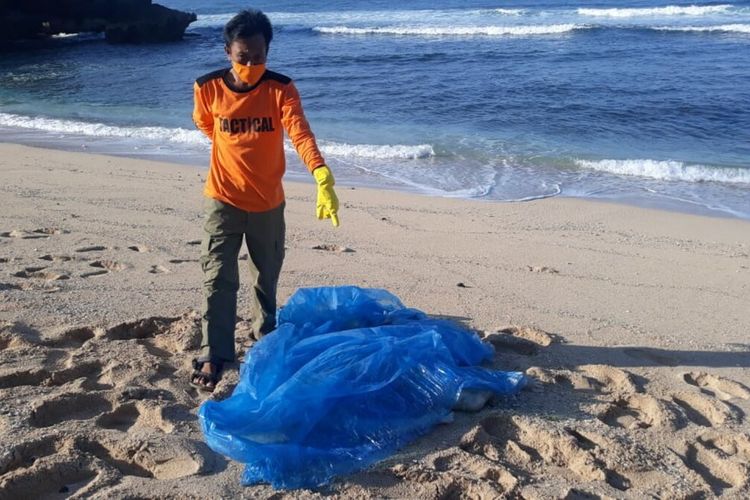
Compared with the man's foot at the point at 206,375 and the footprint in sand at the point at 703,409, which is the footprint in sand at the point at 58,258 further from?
the footprint in sand at the point at 703,409

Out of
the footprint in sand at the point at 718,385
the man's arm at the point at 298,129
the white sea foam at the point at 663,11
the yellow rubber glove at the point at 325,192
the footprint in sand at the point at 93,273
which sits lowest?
the footprint in sand at the point at 718,385

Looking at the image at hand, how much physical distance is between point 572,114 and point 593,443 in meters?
10.7

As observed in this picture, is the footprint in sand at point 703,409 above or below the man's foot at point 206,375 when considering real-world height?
below

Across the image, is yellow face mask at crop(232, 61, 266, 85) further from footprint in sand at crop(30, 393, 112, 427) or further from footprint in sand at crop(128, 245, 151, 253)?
footprint in sand at crop(128, 245, 151, 253)

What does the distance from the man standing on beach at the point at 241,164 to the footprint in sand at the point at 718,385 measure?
1929 millimetres

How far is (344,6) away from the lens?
3931 cm

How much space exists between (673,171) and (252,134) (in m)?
7.17

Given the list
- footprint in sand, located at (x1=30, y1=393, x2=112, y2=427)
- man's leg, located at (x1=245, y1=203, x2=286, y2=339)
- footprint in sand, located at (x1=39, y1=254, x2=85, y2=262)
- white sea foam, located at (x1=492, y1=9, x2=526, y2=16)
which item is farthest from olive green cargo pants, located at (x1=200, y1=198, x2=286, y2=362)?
white sea foam, located at (x1=492, y1=9, x2=526, y2=16)

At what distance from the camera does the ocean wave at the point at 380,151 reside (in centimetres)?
1044

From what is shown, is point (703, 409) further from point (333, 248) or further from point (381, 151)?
point (381, 151)

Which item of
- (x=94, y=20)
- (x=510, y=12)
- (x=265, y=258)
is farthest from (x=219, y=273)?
(x=510, y=12)

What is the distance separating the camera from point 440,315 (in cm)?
470

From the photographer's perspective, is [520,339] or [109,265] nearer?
[520,339]

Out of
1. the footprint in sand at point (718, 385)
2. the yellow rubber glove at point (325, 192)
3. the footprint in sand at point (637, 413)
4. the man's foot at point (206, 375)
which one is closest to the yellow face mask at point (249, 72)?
the yellow rubber glove at point (325, 192)
